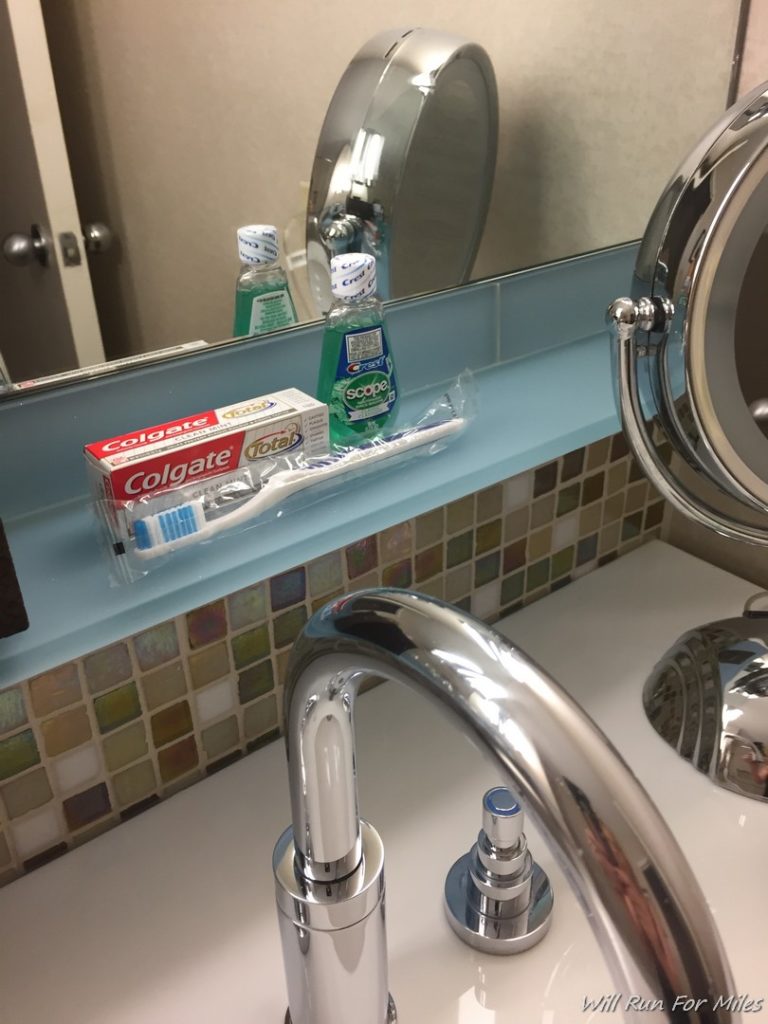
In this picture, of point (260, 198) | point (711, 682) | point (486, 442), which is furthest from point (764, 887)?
point (260, 198)

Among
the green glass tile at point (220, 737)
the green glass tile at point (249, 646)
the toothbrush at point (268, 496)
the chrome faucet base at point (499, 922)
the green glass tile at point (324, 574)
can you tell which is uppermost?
the toothbrush at point (268, 496)

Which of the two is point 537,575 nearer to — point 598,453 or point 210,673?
point 598,453

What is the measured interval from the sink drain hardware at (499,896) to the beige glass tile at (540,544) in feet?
0.97

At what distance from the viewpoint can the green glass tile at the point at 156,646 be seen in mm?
551

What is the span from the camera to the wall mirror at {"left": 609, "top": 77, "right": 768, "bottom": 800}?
523 millimetres

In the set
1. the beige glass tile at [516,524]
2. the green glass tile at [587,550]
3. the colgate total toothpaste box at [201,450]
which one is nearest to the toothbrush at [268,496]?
the colgate total toothpaste box at [201,450]

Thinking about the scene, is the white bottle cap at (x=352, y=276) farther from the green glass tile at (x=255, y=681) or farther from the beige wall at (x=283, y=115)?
the green glass tile at (x=255, y=681)

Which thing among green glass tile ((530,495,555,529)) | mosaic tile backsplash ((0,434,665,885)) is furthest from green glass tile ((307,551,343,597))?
green glass tile ((530,495,555,529))

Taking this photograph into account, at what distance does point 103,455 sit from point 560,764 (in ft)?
1.23

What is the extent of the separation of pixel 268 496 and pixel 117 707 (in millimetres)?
165

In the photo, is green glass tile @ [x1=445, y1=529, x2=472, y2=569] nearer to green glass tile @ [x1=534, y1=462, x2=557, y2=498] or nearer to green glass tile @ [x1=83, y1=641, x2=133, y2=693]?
green glass tile @ [x1=534, y1=462, x2=557, y2=498]

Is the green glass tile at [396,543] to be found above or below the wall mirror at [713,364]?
below

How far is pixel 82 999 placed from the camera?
490mm

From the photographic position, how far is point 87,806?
0.57 metres
